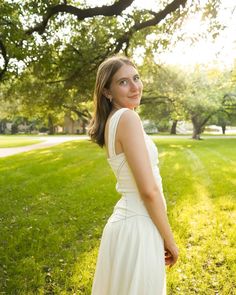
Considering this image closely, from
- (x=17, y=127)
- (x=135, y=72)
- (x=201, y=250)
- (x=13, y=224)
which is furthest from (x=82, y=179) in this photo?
(x=17, y=127)

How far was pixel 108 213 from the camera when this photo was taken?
9.17 m

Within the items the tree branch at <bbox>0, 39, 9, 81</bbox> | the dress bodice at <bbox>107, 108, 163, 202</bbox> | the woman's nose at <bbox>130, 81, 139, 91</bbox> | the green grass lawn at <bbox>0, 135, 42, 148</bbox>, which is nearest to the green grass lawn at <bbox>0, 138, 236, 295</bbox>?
the dress bodice at <bbox>107, 108, 163, 202</bbox>

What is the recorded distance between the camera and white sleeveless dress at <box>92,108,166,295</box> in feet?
7.88

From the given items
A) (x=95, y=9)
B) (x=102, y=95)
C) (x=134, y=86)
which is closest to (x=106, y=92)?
(x=102, y=95)

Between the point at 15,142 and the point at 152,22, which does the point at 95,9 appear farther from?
the point at 15,142

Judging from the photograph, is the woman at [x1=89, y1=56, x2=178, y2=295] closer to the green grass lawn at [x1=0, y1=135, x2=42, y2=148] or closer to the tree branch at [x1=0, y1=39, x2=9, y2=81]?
the tree branch at [x1=0, y1=39, x2=9, y2=81]

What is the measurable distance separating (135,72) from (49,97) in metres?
24.3

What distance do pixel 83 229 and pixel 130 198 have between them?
5.64 m

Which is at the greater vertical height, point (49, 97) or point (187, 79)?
point (187, 79)

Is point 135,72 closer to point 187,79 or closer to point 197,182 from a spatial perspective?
point 197,182

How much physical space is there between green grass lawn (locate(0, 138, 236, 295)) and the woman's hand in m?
2.76

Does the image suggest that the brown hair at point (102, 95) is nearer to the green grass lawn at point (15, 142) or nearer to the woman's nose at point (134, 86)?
the woman's nose at point (134, 86)

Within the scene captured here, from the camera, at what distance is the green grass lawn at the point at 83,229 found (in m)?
5.39

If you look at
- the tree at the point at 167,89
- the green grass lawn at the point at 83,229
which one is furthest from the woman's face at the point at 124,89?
the tree at the point at 167,89
